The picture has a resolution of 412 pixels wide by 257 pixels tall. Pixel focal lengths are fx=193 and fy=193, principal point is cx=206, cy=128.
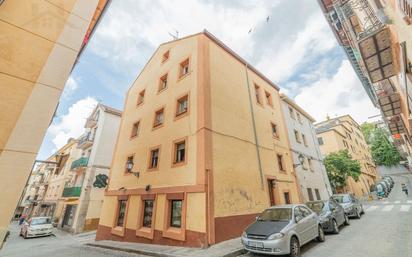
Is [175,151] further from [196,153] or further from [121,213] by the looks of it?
[121,213]

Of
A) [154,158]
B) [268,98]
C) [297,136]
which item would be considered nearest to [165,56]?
[154,158]

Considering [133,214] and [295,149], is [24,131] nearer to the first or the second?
[133,214]

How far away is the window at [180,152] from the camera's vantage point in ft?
35.8

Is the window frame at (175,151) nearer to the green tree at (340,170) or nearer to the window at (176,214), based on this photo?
the window at (176,214)

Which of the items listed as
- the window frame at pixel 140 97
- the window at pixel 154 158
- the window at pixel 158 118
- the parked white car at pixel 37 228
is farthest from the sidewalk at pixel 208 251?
the parked white car at pixel 37 228

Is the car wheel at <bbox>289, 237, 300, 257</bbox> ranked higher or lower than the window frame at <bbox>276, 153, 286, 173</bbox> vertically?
lower

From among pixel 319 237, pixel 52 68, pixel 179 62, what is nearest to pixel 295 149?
pixel 319 237

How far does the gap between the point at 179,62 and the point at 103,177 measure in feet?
48.5

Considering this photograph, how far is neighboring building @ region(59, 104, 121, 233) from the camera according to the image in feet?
64.2

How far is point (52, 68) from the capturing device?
4.19m

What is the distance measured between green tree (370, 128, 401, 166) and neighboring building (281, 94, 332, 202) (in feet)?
121

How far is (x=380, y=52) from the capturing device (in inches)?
351

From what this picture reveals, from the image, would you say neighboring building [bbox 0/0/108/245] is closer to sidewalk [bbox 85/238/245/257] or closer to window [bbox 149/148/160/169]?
sidewalk [bbox 85/238/245/257]

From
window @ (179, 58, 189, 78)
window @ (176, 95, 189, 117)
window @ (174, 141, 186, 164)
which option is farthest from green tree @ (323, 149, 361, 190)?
window @ (179, 58, 189, 78)
